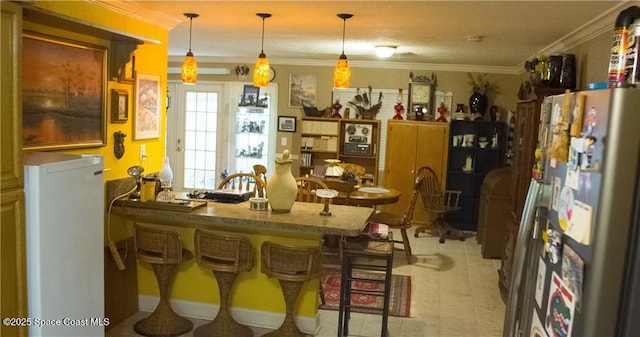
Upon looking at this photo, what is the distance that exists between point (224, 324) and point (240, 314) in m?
0.22

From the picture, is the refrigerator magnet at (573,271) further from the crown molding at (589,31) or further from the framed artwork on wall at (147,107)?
the framed artwork on wall at (147,107)

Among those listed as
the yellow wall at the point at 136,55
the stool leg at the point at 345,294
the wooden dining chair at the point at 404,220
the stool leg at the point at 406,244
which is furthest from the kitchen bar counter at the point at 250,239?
the stool leg at the point at 406,244

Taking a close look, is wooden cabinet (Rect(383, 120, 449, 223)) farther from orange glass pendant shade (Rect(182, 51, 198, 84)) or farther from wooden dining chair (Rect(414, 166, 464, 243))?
orange glass pendant shade (Rect(182, 51, 198, 84))

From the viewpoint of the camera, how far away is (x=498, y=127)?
7562 mm

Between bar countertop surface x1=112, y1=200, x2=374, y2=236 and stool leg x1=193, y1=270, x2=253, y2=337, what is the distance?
15.6 inches

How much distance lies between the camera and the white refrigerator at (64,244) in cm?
227

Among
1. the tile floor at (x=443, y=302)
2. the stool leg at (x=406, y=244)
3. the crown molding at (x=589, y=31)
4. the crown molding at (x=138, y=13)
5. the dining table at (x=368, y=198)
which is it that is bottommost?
the tile floor at (x=443, y=302)

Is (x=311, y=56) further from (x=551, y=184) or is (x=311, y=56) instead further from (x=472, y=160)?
(x=551, y=184)

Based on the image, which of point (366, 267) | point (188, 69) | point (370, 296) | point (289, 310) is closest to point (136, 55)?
point (188, 69)

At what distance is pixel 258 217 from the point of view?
3.46 m

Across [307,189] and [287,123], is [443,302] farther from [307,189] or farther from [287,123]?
[287,123]

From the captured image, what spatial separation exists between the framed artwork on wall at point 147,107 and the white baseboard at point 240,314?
1.25 m

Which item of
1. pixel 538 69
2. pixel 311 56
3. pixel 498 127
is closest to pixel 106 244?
pixel 538 69

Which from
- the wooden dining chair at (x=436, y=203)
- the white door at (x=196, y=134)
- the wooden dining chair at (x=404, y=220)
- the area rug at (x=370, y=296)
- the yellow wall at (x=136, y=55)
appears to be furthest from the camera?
the white door at (x=196, y=134)
